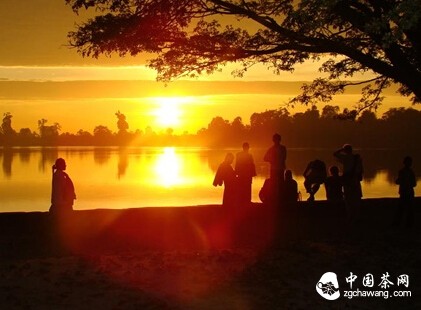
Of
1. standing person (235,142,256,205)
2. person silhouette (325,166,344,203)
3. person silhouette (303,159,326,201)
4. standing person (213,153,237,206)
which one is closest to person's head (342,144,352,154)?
person silhouette (303,159,326,201)

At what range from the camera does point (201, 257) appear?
464 inches

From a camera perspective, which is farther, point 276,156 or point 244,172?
point 244,172

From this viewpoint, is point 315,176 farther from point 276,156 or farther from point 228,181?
point 228,181

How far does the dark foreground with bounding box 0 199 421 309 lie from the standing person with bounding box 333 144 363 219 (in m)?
0.47

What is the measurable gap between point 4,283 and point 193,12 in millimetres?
7857

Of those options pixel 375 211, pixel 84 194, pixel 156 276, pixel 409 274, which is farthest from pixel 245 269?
pixel 84 194

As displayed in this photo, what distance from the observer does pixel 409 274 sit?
1087 centimetres

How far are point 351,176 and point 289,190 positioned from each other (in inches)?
78.7

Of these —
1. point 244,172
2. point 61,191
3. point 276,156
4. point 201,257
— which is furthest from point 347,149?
point 61,191

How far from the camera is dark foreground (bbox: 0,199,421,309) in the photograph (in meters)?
9.33

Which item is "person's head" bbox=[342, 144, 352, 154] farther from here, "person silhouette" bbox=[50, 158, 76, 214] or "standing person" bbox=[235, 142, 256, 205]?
"person silhouette" bbox=[50, 158, 76, 214]

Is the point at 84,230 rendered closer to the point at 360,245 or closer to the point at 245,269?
the point at 245,269

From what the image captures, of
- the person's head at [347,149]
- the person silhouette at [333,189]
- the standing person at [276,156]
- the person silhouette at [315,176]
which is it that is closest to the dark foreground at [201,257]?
the person silhouette at [333,189]

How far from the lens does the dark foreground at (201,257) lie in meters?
9.33
